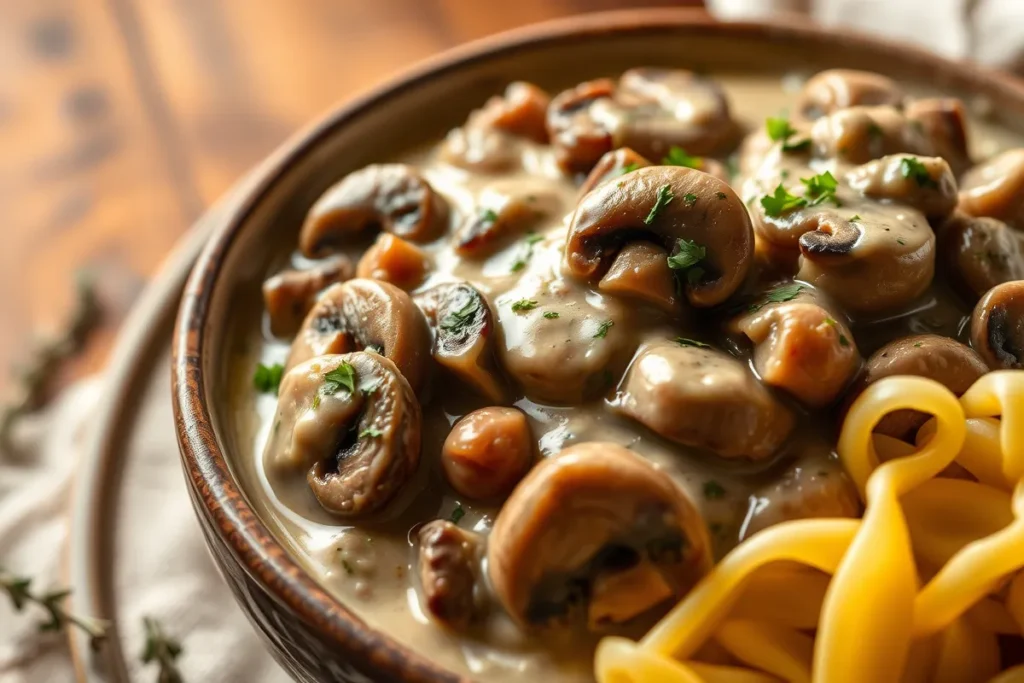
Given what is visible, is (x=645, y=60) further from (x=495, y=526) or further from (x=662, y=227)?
(x=495, y=526)

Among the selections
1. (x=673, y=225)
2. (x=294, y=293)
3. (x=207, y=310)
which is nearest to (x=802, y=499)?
(x=673, y=225)

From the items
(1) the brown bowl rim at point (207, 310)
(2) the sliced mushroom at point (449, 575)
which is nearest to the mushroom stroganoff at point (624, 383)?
(2) the sliced mushroom at point (449, 575)

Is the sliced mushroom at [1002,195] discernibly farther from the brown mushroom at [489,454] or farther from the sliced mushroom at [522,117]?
the brown mushroom at [489,454]

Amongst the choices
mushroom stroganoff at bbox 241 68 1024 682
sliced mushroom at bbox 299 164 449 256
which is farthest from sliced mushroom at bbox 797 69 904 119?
sliced mushroom at bbox 299 164 449 256

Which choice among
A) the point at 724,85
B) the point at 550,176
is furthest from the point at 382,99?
the point at 724,85

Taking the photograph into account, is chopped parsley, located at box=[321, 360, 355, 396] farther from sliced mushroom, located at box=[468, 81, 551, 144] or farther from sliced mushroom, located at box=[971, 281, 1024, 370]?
sliced mushroom, located at box=[971, 281, 1024, 370]

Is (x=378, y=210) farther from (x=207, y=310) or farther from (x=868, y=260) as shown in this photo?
(x=868, y=260)
